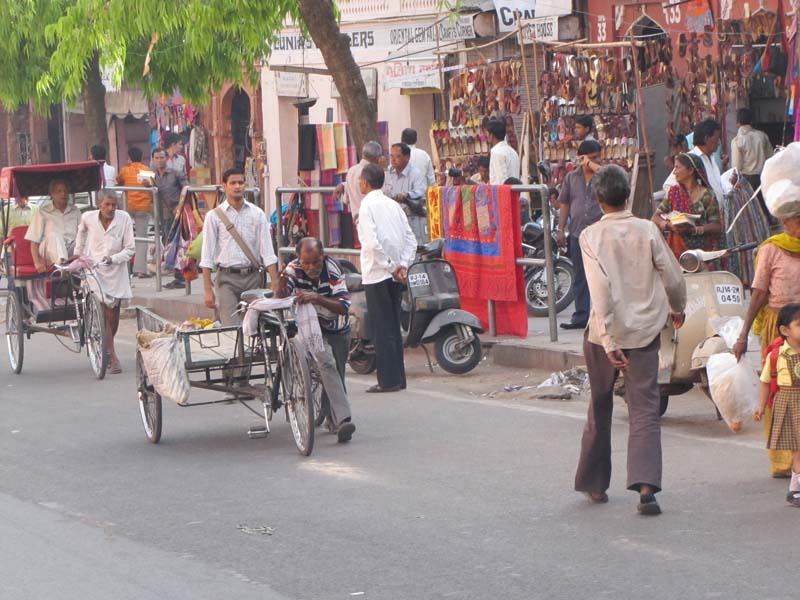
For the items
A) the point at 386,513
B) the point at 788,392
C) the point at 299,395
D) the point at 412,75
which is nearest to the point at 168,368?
the point at 299,395

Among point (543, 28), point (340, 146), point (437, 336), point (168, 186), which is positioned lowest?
point (437, 336)

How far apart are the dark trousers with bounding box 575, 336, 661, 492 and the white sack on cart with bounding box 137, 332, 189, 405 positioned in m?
2.93

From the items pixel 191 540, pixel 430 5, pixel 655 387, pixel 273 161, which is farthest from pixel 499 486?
pixel 273 161

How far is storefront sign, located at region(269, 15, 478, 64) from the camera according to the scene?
2255 centimetres

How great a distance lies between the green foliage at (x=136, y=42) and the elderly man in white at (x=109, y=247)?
3.28 meters

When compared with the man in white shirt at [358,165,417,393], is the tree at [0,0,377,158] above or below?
above

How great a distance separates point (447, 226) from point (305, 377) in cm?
532

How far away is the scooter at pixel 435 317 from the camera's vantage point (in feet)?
40.9

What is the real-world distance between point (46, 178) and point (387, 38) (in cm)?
1156

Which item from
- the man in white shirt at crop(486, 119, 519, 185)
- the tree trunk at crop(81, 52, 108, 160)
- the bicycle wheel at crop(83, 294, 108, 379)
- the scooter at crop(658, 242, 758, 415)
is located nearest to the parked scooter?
the man in white shirt at crop(486, 119, 519, 185)

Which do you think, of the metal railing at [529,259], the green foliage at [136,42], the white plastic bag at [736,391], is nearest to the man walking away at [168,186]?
the green foliage at [136,42]

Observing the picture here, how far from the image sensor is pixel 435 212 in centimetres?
1418

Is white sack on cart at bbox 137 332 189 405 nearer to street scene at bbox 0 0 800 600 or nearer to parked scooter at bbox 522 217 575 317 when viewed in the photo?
street scene at bbox 0 0 800 600

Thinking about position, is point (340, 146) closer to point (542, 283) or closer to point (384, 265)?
point (542, 283)
